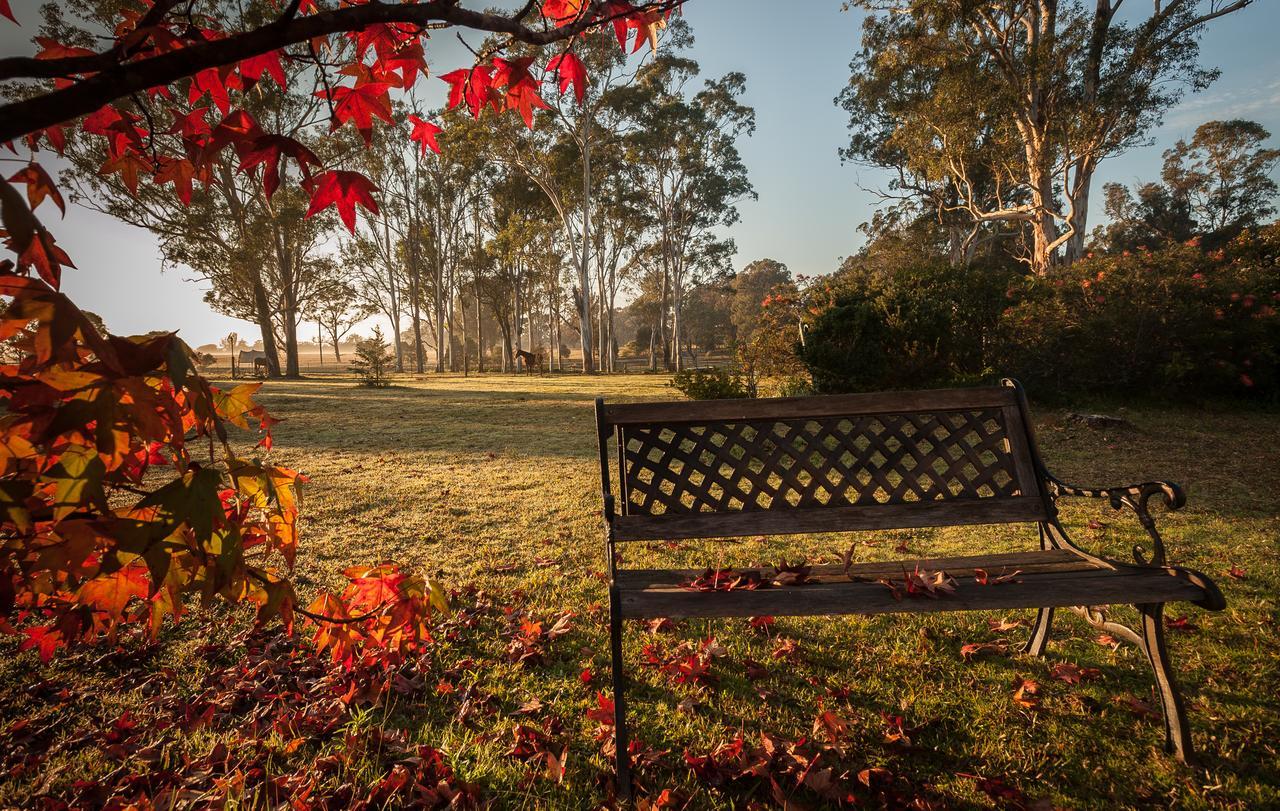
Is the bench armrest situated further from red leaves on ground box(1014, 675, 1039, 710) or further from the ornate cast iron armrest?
red leaves on ground box(1014, 675, 1039, 710)

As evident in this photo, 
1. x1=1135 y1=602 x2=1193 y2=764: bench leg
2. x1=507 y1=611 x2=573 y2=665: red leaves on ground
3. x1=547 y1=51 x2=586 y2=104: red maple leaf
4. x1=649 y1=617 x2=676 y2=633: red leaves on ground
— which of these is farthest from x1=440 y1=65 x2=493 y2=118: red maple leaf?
x1=1135 y1=602 x2=1193 y2=764: bench leg

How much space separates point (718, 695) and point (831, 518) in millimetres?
929

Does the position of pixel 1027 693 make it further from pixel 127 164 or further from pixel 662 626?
pixel 127 164

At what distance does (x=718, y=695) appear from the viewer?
7.45 ft

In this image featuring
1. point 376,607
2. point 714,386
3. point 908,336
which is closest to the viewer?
point 376,607

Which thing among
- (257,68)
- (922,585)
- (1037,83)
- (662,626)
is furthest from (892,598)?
(1037,83)

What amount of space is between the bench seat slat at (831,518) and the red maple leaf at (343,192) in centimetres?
164

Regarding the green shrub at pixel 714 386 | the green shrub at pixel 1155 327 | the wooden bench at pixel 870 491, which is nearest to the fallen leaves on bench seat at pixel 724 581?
the wooden bench at pixel 870 491

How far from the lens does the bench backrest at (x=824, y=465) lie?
2.48 meters

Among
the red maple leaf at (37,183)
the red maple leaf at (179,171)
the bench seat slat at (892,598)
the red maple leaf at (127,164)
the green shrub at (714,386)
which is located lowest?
the bench seat slat at (892,598)

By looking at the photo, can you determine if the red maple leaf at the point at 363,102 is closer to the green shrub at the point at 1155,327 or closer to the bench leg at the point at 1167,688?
the bench leg at the point at 1167,688

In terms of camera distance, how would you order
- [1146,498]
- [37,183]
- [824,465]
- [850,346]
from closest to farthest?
[37,183], [1146,498], [824,465], [850,346]

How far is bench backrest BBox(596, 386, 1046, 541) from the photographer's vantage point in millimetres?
2484

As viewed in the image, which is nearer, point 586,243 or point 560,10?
point 560,10
